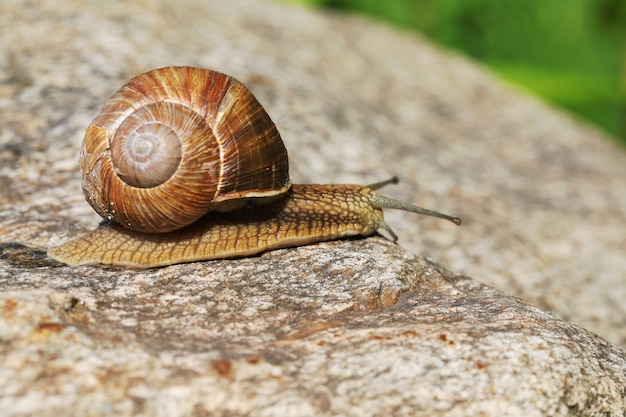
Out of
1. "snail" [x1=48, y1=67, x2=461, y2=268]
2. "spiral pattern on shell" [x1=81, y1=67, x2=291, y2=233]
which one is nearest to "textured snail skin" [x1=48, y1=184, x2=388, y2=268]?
"snail" [x1=48, y1=67, x2=461, y2=268]

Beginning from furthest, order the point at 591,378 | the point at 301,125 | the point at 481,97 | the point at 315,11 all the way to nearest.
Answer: the point at 315,11
the point at 481,97
the point at 301,125
the point at 591,378

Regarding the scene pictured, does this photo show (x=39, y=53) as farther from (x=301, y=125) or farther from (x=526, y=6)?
(x=526, y=6)

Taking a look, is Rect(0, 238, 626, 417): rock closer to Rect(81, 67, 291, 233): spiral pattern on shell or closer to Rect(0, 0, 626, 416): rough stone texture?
Rect(0, 0, 626, 416): rough stone texture

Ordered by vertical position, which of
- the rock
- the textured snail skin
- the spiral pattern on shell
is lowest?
the rock

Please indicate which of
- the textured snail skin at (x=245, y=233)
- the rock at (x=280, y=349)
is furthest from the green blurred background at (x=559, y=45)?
the rock at (x=280, y=349)

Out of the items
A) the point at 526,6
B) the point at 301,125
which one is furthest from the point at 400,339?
the point at 526,6

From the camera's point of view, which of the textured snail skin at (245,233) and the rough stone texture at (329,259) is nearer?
the rough stone texture at (329,259)

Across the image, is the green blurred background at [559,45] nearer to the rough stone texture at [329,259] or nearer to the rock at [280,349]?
the rough stone texture at [329,259]
